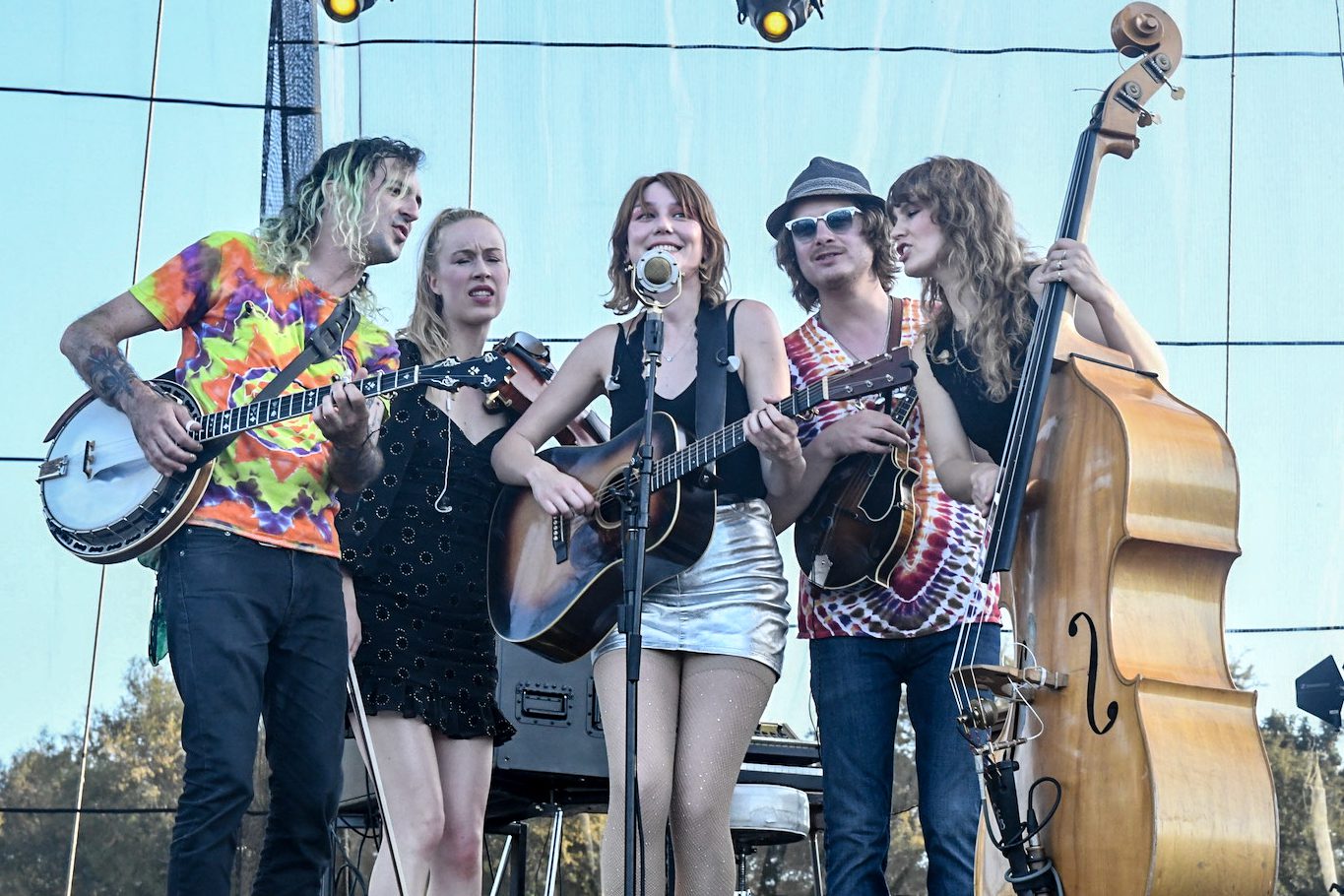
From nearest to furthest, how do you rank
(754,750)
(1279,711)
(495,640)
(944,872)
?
(944,872)
(495,640)
(754,750)
(1279,711)

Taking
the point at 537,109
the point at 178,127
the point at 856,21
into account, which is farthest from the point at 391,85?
the point at 856,21

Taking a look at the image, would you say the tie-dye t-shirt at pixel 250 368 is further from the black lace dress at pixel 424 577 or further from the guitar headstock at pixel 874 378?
the guitar headstock at pixel 874 378

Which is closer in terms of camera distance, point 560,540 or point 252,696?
point 252,696

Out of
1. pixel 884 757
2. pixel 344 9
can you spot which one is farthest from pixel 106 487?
pixel 344 9

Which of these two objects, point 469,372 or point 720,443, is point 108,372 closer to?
point 469,372

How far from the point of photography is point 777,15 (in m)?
5.44

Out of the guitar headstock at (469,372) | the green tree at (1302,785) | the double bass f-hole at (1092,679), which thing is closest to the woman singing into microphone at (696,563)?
the guitar headstock at (469,372)

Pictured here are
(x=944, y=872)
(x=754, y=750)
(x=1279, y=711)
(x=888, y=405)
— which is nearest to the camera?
(x=944, y=872)

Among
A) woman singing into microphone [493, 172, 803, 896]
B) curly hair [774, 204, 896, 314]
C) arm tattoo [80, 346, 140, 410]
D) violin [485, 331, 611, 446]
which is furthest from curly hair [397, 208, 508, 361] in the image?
arm tattoo [80, 346, 140, 410]

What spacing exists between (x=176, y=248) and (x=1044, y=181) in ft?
10.5

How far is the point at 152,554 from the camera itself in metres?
3.09

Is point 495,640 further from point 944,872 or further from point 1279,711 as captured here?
point 1279,711

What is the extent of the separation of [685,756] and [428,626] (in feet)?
2.69

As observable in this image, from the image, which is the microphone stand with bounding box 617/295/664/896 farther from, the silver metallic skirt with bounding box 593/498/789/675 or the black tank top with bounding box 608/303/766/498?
the black tank top with bounding box 608/303/766/498
